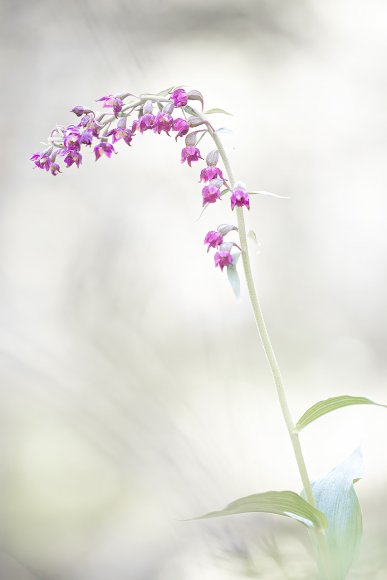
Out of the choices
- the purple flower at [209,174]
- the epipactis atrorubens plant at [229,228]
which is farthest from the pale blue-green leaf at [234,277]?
the purple flower at [209,174]

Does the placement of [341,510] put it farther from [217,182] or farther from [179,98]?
[179,98]

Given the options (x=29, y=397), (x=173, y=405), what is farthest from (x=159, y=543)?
(x=29, y=397)

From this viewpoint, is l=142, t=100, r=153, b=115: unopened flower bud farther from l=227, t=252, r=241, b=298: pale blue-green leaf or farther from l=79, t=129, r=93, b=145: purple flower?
l=227, t=252, r=241, b=298: pale blue-green leaf

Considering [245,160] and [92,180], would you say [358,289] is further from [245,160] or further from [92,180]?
[92,180]

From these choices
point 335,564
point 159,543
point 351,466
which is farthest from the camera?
point 159,543

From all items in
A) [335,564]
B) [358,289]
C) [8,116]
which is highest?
[8,116]

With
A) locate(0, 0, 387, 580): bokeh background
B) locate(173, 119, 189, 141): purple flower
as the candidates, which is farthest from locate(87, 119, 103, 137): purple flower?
locate(0, 0, 387, 580): bokeh background
